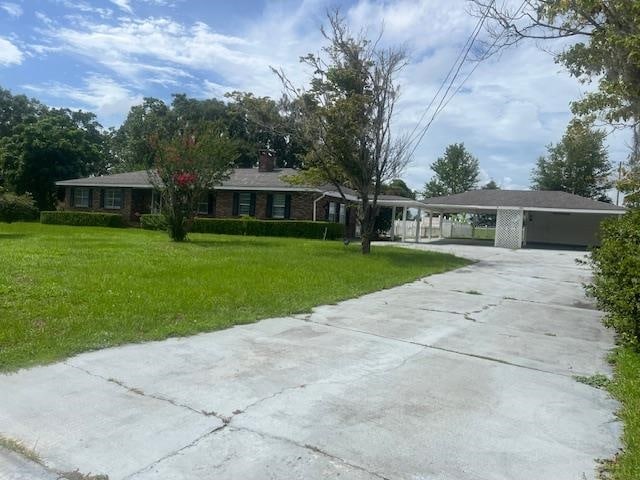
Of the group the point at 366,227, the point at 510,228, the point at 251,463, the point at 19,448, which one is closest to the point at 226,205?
the point at 366,227

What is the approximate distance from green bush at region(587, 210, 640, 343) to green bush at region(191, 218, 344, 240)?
1966cm

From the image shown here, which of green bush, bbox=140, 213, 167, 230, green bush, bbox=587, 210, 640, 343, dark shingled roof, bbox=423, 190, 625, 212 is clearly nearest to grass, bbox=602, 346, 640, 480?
green bush, bbox=587, 210, 640, 343

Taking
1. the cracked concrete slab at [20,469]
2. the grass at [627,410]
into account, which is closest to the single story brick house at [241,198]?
the grass at [627,410]

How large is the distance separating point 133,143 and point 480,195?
32.7 meters

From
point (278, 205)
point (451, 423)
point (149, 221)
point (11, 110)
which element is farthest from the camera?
point (11, 110)

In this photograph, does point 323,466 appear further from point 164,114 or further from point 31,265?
point 164,114

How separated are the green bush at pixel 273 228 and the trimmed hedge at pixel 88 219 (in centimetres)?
603

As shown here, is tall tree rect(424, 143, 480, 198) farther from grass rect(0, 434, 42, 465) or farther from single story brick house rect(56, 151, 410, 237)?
grass rect(0, 434, 42, 465)

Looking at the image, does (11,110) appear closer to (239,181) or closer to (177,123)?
(177,123)

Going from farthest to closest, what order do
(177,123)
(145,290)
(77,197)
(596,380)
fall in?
(177,123), (77,197), (145,290), (596,380)

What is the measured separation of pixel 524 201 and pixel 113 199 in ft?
79.4

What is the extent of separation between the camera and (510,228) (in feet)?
98.8

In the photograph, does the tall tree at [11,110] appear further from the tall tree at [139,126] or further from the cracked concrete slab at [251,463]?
the cracked concrete slab at [251,463]

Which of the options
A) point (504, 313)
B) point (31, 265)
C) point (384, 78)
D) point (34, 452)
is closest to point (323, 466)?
point (34, 452)
